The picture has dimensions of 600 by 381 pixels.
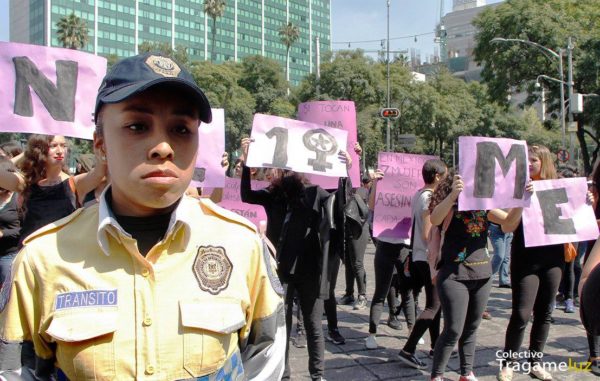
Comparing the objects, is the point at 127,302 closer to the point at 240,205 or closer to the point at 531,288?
the point at 531,288

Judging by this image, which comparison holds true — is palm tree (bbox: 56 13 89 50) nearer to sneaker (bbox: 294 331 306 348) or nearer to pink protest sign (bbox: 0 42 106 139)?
sneaker (bbox: 294 331 306 348)

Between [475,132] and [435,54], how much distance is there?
118219 mm

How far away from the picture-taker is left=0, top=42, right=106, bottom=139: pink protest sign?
348 centimetres

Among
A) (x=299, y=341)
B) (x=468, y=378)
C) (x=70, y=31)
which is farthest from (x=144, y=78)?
(x=70, y=31)

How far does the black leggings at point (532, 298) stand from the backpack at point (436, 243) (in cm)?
75

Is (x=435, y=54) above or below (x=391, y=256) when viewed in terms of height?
above

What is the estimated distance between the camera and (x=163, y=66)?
154cm

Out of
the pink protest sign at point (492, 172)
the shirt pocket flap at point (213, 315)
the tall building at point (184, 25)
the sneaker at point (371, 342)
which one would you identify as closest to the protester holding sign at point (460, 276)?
the pink protest sign at point (492, 172)

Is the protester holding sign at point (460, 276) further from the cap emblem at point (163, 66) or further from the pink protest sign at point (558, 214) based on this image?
the cap emblem at point (163, 66)

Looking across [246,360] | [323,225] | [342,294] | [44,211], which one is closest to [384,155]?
[323,225]

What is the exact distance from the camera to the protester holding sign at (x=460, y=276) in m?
4.37

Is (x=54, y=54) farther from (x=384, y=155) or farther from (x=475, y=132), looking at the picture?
(x=475, y=132)

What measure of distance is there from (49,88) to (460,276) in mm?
3294

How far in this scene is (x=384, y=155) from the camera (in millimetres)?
6262
